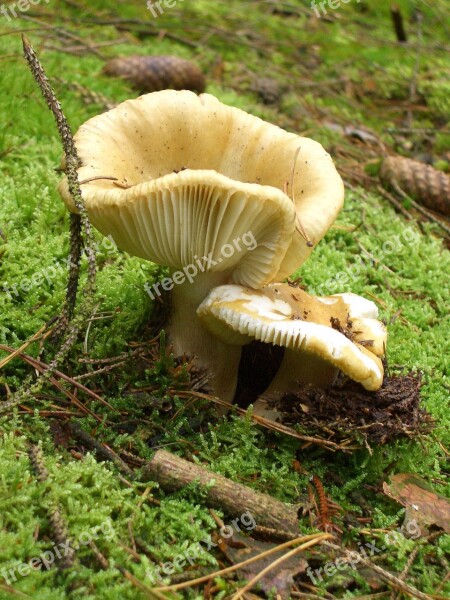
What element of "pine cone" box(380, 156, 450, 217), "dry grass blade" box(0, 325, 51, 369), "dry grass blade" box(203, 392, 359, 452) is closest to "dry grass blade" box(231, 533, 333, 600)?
"dry grass blade" box(203, 392, 359, 452)

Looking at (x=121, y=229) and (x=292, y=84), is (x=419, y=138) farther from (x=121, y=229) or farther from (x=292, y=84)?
(x=121, y=229)

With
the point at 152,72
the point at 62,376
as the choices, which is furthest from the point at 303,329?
the point at 152,72

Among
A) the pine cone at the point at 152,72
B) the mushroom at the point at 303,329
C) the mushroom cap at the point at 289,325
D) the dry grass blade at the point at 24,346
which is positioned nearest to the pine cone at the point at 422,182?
the pine cone at the point at 152,72

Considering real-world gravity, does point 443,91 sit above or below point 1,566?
above

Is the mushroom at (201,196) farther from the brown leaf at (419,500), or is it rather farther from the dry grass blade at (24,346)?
the brown leaf at (419,500)

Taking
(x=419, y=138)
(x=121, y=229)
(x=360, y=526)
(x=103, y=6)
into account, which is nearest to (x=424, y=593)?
(x=360, y=526)
